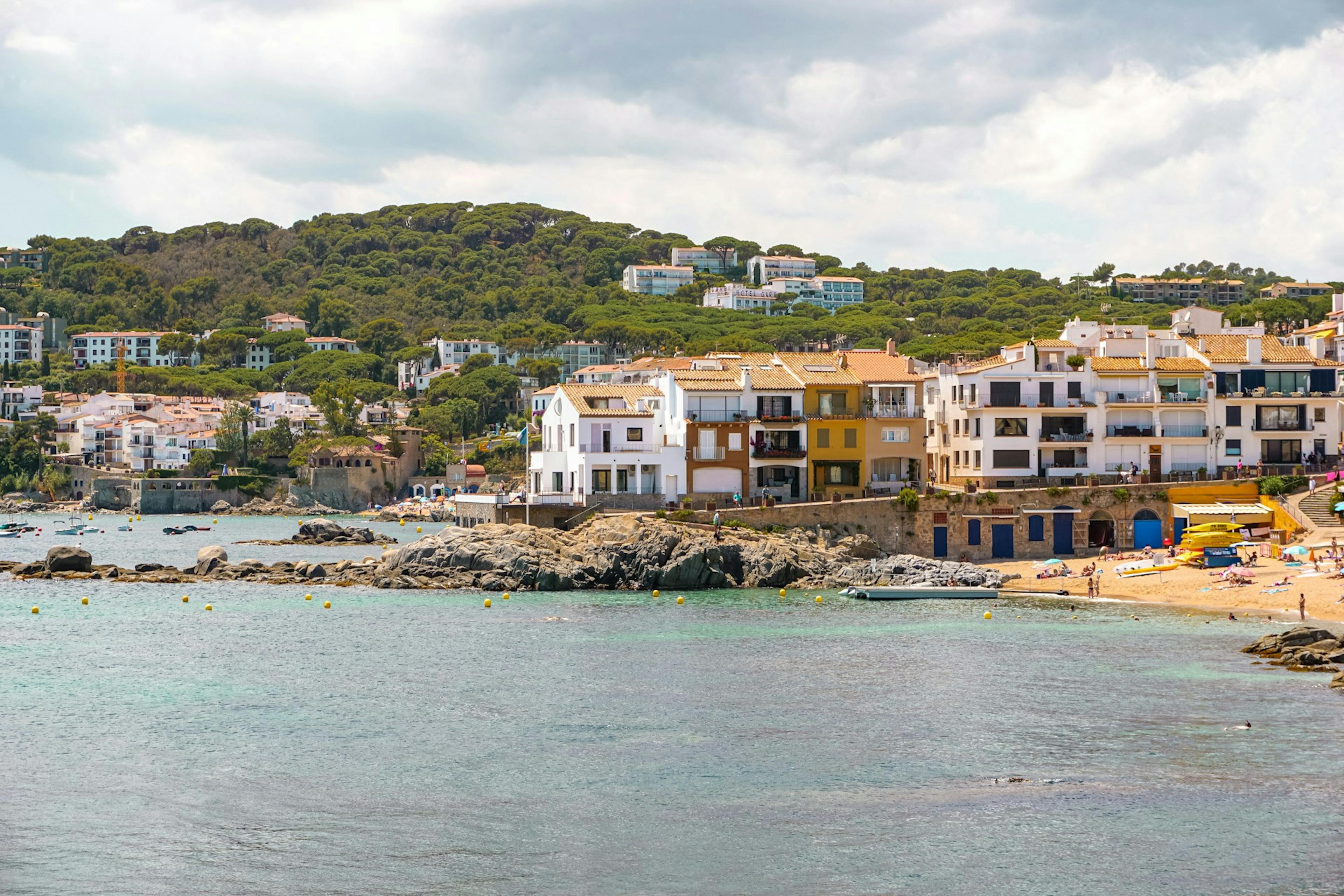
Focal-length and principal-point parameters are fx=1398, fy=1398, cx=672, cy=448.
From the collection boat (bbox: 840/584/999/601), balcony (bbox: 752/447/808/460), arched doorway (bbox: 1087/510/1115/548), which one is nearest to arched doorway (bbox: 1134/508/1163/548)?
arched doorway (bbox: 1087/510/1115/548)

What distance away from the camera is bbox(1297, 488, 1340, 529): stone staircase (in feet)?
202

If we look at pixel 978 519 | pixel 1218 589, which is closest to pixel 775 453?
pixel 978 519

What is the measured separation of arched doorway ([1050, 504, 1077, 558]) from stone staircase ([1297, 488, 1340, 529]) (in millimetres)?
9948

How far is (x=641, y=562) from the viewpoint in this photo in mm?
60469

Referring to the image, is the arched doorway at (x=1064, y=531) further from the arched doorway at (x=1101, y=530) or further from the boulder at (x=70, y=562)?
the boulder at (x=70, y=562)

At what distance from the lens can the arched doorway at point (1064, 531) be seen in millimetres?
65312

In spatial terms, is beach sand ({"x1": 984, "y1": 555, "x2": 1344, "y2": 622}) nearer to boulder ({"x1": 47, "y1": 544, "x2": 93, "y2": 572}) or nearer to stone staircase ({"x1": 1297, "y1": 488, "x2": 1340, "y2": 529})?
stone staircase ({"x1": 1297, "y1": 488, "x2": 1340, "y2": 529})

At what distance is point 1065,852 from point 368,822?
12557 millimetres

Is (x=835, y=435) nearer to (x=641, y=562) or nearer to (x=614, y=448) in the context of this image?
(x=614, y=448)

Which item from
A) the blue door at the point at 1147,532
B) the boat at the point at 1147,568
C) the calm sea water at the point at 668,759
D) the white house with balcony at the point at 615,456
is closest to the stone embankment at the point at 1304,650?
the calm sea water at the point at 668,759

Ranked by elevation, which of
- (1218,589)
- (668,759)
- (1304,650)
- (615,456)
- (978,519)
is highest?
(615,456)

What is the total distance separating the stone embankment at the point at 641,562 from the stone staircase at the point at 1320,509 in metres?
14.9

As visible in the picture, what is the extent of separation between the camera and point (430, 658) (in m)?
44.0

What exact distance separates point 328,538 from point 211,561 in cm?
2739
